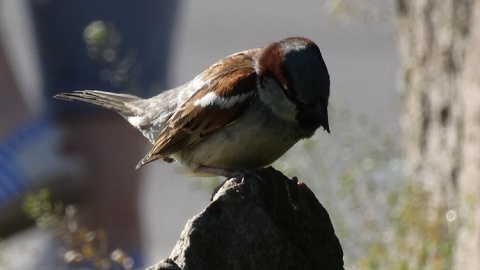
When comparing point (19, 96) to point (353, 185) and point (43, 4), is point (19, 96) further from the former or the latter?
point (353, 185)

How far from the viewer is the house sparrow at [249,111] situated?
3.13 m

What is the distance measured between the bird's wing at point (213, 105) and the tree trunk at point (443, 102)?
3.73 ft

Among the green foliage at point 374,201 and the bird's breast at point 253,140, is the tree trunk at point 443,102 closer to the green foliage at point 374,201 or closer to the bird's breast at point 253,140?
the green foliage at point 374,201

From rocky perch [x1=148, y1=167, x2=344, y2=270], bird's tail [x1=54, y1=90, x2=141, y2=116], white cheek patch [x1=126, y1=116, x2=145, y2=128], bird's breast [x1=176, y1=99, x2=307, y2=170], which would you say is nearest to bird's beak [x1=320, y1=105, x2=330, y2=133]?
bird's breast [x1=176, y1=99, x2=307, y2=170]

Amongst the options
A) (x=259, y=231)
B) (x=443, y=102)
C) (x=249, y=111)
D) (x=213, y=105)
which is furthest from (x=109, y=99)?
(x=259, y=231)

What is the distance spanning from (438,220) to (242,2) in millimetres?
10124

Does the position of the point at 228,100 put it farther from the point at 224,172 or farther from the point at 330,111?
the point at 330,111

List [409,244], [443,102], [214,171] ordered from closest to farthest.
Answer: [214,171], [409,244], [443,102]

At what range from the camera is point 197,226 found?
219 centimetres

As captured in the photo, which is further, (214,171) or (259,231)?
(214,171)

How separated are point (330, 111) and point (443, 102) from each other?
0.69 metres

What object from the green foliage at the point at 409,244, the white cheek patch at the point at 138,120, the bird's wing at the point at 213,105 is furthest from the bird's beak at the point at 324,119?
the white cheek patch at the point at 138,120

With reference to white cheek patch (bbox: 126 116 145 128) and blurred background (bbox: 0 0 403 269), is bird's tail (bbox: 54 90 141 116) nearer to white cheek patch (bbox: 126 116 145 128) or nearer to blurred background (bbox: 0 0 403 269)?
white cheek patch (bbox: 126 116 145 128)

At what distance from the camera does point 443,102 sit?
16.0ft
